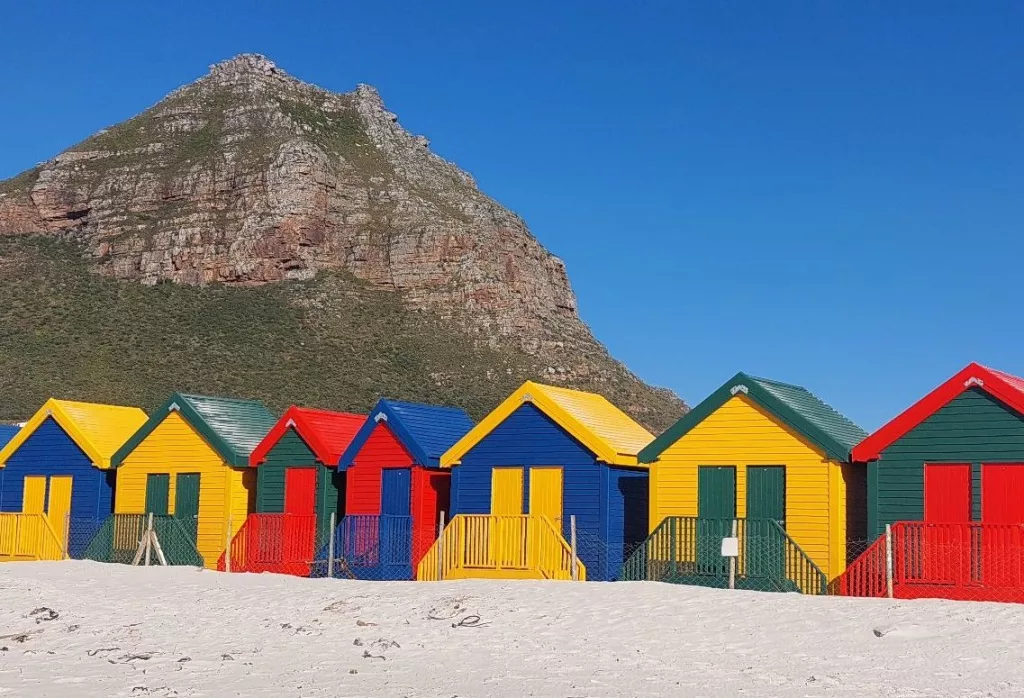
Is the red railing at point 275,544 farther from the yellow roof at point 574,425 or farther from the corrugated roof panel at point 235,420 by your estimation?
the yellow roof at point 574,425

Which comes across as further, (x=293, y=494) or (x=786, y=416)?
(x=293, y=494)

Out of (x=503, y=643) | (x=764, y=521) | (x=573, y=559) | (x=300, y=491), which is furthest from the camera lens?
(x=300, y=491)

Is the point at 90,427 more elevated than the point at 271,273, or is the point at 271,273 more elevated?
the point at 271,273

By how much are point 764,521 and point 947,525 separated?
3388 mm

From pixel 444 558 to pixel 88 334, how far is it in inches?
3117

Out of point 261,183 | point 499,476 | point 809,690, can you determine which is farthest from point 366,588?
point 261,183

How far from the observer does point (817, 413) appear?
85.3 ft

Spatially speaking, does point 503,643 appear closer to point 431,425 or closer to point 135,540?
point 431,425

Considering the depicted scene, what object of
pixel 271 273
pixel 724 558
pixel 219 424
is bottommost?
pixel 724 558

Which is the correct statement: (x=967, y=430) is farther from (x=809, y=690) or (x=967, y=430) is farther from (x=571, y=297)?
(x=571, y=297)

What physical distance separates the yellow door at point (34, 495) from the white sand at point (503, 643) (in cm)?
1084

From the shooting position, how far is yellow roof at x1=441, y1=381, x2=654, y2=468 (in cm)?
2725

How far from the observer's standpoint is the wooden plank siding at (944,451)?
22547mm

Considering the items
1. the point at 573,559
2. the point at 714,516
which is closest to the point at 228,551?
the point at 573,559
